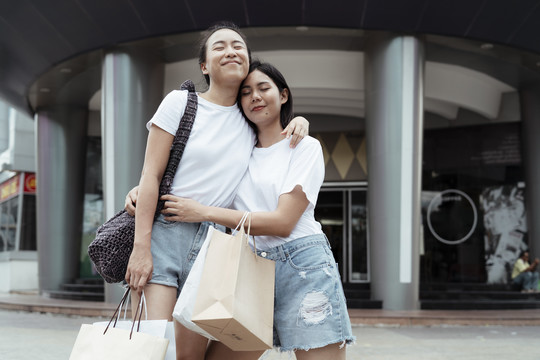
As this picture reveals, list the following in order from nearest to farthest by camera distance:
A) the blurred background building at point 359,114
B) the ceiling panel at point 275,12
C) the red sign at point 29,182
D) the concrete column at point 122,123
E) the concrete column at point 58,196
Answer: the ceiling panel at point 275,12 < the blurred background building at point 359,114 < the concrete column at point 122,123 < the concrete column at point 58,196 < the red sign at point 29,182

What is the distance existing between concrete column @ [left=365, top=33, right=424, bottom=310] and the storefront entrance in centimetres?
742

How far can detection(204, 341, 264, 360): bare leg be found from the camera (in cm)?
275

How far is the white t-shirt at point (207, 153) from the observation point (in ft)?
8.32

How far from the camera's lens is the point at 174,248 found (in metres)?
2.50

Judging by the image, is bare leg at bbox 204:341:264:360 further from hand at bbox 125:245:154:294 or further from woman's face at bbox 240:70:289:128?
woman's face at bbox 240:70:289:128

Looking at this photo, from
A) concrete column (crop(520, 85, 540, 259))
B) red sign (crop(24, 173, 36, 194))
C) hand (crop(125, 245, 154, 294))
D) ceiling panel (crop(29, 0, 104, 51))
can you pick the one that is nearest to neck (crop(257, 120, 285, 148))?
hand (crop(125, 245, 154, 294))

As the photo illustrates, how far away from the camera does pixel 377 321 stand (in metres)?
9.90

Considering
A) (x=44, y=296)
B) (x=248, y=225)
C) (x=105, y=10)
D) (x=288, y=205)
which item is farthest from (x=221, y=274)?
(x=44, y=296)

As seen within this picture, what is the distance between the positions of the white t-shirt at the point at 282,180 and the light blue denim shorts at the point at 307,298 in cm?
6

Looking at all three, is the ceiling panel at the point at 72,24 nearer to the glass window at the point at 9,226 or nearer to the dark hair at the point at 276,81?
the dark hair at the point at 276,81

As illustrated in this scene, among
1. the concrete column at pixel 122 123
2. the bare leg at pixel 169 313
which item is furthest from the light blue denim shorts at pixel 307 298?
the concrete column at pixel 122 123

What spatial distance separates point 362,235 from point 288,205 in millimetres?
17566

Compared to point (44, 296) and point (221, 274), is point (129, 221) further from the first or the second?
point (44, 296)

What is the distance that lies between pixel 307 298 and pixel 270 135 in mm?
812
